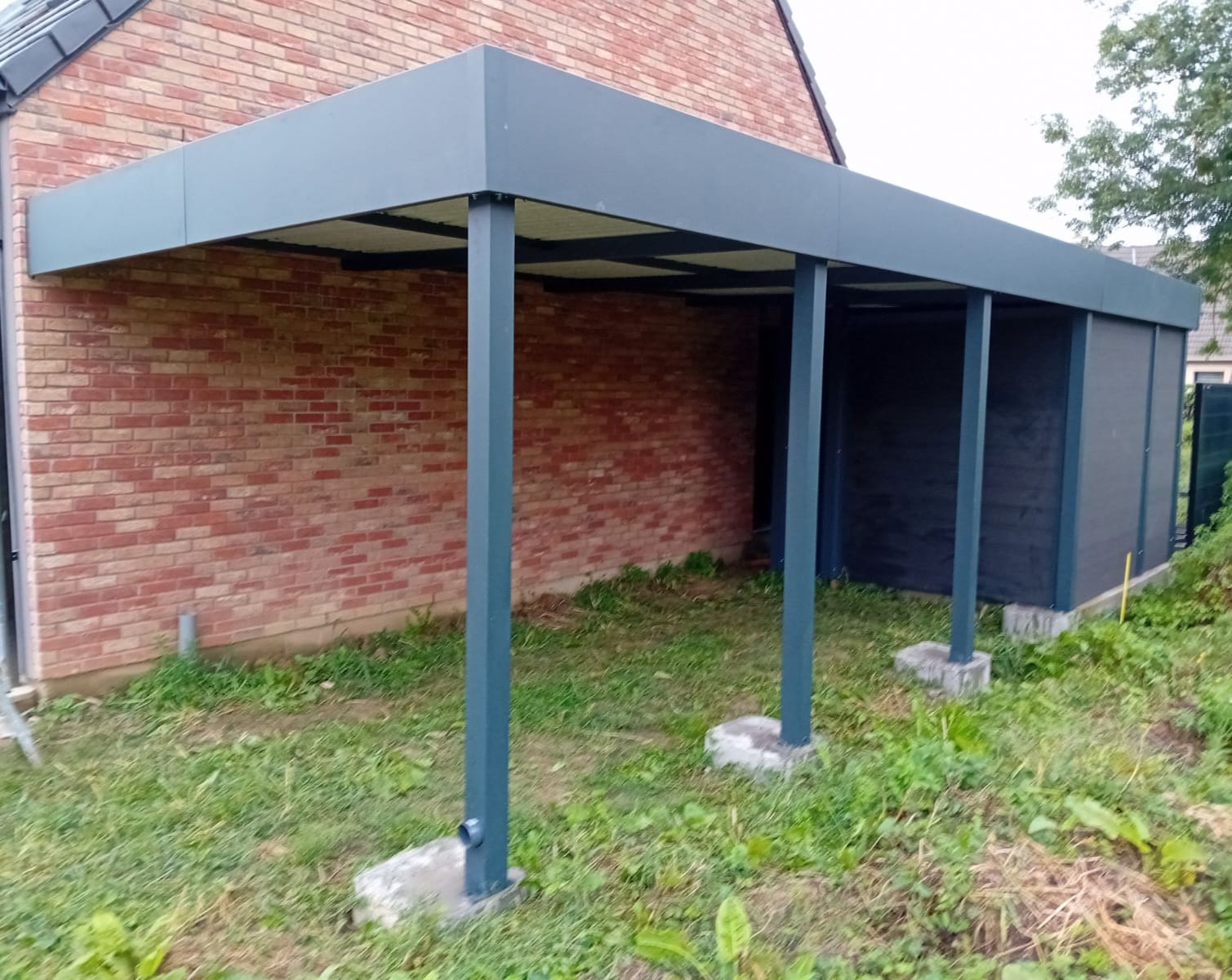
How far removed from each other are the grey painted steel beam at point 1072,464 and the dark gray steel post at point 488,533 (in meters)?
5.49

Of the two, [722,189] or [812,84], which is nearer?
[722,189]

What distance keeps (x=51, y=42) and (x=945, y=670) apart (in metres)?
5.89

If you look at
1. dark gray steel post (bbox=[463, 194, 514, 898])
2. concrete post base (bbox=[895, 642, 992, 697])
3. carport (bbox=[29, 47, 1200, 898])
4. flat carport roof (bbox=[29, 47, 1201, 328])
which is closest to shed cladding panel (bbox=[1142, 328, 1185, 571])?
carport (bbox=[29, 47, 1200, 898])

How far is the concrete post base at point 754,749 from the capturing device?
4406 mm

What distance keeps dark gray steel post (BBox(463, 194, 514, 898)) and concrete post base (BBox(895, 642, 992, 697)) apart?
3.59 metres

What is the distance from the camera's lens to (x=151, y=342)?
5.23m

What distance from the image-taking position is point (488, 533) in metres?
3.01

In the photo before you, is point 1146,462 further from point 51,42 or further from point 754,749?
point 51,42

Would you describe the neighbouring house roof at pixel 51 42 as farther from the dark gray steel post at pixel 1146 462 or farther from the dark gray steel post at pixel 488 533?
the dark gray steel post at pixel 1146 462

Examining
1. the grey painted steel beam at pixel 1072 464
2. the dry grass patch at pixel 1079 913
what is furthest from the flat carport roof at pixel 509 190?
the dry grass patch at pixel 1079 913

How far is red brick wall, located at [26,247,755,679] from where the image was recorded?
16.4ft

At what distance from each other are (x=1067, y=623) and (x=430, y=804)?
517 cm

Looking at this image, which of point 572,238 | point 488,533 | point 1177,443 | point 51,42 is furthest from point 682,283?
point 1177,443

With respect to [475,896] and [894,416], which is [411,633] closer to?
[475,896]
